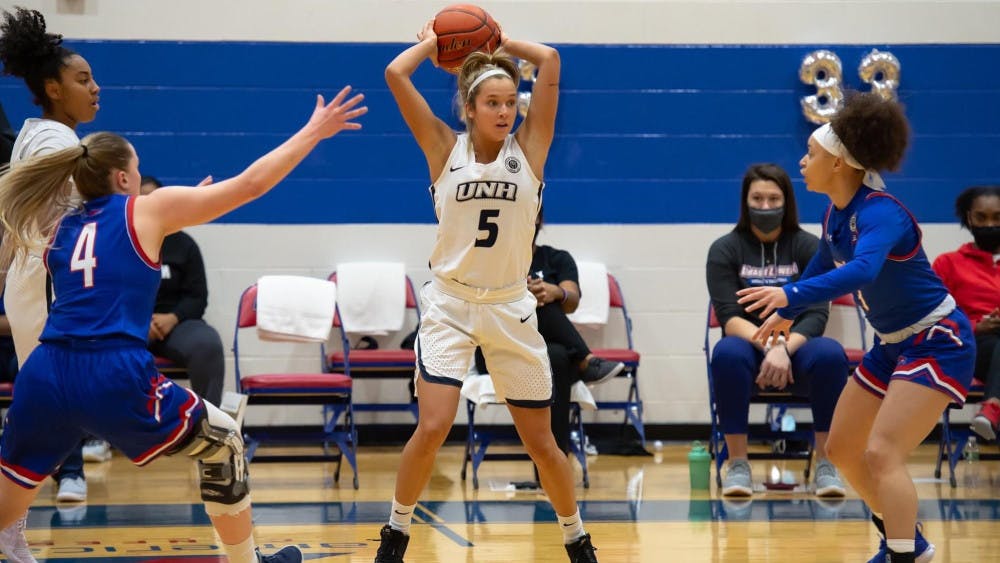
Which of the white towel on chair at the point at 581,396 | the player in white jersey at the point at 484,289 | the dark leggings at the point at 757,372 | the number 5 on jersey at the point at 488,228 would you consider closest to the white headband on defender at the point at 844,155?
the player in white jersey at the point at 484,289

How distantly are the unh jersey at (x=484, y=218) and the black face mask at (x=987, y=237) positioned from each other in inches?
158

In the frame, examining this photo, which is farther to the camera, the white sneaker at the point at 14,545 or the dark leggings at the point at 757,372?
the dark leggings at the point at 757,372

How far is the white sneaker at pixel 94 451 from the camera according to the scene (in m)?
7.54

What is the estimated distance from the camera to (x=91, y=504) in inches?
234

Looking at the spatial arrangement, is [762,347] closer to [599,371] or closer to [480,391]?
[599,371]

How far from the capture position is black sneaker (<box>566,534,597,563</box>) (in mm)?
4211

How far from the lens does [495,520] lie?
5.54m

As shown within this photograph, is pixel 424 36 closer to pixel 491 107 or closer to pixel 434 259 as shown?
pixel 491 107

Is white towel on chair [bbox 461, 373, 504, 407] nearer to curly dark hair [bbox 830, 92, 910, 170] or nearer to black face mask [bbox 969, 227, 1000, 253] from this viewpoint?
curly dark hair [bbox 830, 92, 910, 170]

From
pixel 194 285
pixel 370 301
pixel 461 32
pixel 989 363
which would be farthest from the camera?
pixel 370 301

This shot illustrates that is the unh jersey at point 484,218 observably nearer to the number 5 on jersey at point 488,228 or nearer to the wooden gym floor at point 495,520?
the number 5 on jersey at point 488,228

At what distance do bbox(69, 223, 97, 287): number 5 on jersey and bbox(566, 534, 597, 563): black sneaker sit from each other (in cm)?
193

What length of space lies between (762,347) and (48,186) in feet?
13.3

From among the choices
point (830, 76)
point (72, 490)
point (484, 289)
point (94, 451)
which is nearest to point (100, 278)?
point (484, 289)
